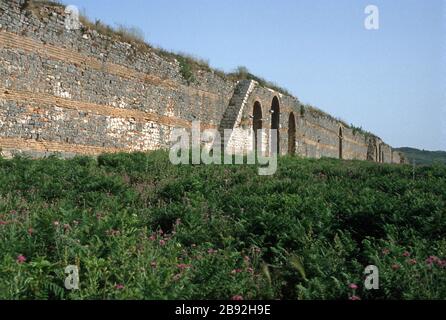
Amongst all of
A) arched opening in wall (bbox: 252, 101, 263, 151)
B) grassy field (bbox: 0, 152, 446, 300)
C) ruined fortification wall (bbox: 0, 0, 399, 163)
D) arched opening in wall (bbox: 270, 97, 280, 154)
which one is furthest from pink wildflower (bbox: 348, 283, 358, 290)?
arched opening in wall (bbox: 270, 97, 280, 154)

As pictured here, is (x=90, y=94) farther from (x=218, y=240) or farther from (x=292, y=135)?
(x=292, y=135)

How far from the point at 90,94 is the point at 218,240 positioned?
969 cm

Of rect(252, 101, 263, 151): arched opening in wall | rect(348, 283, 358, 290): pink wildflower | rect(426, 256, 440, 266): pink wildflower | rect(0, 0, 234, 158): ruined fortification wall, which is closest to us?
rect(348, 283, 358, 290): pink wildflower

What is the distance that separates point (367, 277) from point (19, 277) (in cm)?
305

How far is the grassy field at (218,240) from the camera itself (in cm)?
430

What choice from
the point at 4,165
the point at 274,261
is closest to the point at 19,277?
the point at 274,261

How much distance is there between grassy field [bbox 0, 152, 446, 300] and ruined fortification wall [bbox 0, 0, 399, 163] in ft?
10.7

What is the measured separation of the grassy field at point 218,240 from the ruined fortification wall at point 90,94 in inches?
129

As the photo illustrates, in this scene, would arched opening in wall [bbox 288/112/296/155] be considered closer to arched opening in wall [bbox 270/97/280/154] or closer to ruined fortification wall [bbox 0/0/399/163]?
arched opening in wall [bbox 270/97/280/154]

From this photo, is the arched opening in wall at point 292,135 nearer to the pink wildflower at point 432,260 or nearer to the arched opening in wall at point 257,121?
the arched opening in wall at point 257,121

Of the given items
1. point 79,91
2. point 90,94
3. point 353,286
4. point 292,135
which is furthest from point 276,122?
point 353,286

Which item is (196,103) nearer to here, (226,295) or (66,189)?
(66,189)

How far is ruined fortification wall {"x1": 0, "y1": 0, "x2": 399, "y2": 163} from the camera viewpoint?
12.3m
